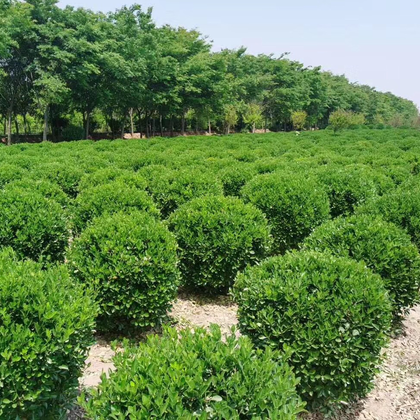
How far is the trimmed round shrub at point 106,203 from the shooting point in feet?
21.6

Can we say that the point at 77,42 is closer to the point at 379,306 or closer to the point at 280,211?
the point at 280,211

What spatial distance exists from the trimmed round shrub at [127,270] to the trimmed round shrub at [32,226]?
964 millimetres

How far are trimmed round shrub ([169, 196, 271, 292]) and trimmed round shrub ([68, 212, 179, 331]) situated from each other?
955 millimetres

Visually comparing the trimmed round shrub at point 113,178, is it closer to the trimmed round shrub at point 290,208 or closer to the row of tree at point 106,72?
the trimmed round shrub at point 290,208

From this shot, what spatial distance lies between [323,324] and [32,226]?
423cm

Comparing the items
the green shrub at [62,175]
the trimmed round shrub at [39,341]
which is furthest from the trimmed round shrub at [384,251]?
the green shrub at [62,175]

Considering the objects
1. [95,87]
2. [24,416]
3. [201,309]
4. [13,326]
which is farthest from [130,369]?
[95,87]

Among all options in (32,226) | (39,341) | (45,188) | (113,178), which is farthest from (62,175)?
(39,341)

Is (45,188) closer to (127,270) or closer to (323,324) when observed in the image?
(127,270)

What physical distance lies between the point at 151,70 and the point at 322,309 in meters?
41.4

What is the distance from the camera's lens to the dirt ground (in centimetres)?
412

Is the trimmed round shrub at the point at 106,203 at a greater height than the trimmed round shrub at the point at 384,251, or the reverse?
the trimmed round shrub at the point at 106,203

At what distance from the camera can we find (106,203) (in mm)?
6621

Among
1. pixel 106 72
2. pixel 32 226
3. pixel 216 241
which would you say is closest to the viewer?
pixel 32 226
